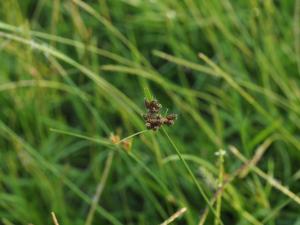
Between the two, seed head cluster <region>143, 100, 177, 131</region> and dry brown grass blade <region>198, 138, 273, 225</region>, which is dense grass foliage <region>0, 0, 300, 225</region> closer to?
dry brown grass blade <region>198, 138, 273, 225</region>

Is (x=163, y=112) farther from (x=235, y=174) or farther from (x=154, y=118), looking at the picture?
(x=154, y=118)

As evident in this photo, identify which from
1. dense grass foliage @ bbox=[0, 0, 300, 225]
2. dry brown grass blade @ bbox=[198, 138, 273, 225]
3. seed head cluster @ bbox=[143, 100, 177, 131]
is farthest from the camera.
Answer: dense grass foliage @ bbox=[0, 0, 300, 225]

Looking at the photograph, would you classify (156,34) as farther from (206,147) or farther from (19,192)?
(19,192)

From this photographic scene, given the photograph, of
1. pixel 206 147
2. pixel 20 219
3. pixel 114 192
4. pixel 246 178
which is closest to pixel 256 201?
pixel 246 178

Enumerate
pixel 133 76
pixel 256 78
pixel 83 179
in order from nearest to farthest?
1. pixel 83 179
2. pixel 256 78
3. pixel 133 76

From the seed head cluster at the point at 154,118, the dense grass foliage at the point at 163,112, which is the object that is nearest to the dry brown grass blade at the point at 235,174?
the dense grass foliage at the point at 163,112

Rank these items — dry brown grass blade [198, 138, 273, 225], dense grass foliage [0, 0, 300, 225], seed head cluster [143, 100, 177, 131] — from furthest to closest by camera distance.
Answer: dense grass foliage [0, 0, 300, 225]
dry brown grass blade [198, 138, 273, 225]
seed head cluster [143, 100, 177, 131]

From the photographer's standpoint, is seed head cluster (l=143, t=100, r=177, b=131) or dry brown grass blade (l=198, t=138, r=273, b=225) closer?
seed head cluster (l=143, t=100, r=177, b=131)

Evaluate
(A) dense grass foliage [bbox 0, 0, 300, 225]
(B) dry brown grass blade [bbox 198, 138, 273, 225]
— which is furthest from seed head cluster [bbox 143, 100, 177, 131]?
(A) dense grass foliage [bbox 0, 0, 300, 225]
